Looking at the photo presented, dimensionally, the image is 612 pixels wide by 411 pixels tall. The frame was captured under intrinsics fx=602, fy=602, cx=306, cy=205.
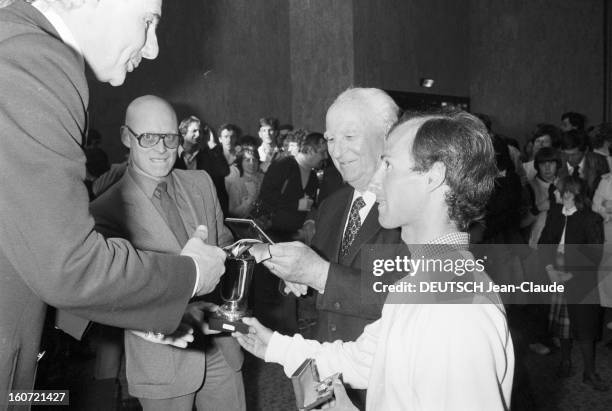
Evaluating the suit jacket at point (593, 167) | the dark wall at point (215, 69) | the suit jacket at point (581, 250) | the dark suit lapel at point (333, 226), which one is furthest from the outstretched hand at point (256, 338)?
the dark wall at point (215, 69)

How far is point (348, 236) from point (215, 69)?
702cm

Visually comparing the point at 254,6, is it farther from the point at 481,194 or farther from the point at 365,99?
the point at 481,194

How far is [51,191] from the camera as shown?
118cm

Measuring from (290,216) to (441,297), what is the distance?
14.7ft

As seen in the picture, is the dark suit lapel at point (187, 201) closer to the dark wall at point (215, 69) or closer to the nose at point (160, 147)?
the nose at point (160, 147)

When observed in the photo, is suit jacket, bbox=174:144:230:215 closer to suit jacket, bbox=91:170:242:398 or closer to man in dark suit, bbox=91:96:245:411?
man in dark suit, bbox=91:96:245:411

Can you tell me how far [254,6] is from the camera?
359 inches

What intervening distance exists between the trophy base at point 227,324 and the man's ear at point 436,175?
2.42 feet

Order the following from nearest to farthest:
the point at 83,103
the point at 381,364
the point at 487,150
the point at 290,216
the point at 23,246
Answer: the point at 23,246
the point at 83,103
the point at 381,364
the point at 487,150
the point at 290,216

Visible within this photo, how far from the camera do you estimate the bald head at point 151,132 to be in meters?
2.39

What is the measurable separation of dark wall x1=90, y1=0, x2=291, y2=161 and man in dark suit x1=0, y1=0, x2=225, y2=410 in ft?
21.2

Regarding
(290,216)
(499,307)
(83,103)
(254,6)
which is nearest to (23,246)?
(83,103)

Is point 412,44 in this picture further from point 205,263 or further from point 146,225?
point 205,263

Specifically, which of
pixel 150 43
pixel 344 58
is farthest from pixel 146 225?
pixel 344 58
